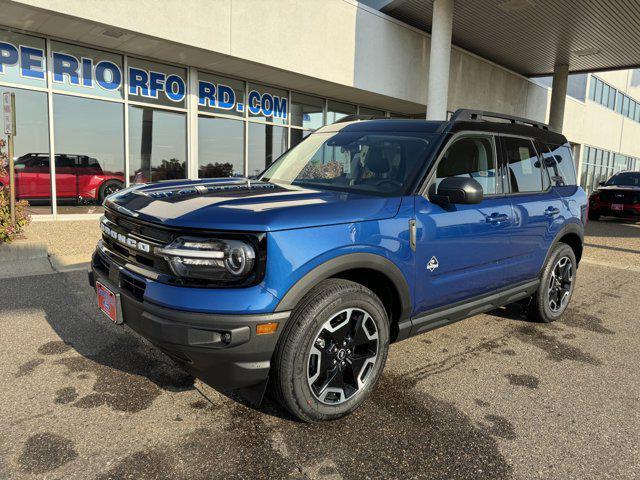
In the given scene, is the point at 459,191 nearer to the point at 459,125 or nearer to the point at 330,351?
the point at 459,125

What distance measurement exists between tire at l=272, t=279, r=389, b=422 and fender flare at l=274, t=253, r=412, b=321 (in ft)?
0.34

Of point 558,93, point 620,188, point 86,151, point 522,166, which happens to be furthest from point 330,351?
point 558,93

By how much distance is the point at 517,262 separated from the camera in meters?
3.95

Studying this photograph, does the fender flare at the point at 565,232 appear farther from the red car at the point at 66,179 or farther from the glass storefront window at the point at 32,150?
the glass storefront window at the point at 32,150

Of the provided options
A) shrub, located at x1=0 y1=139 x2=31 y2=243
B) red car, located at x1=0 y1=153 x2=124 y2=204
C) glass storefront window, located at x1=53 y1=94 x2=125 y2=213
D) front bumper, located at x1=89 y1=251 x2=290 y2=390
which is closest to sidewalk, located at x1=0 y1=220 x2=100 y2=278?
shrub, located at x1=0 y1=139 x2=31 y2=243

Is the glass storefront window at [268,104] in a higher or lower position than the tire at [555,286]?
higher

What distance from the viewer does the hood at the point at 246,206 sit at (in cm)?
237

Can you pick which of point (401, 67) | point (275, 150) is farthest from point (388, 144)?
point (401, 67)

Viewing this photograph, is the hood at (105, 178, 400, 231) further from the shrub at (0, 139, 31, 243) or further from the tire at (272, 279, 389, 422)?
the shrub at (0, 139, 31, 243)

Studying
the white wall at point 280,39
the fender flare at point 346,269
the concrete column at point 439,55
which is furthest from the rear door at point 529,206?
the concrete column at point 439,55

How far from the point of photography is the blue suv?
233 centimetres

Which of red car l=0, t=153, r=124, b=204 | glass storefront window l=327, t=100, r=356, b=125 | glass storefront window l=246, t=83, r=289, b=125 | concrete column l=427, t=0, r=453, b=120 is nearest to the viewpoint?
red car l=0, t=153, r=124, b=204

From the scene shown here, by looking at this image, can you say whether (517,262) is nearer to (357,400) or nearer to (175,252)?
(357,400)

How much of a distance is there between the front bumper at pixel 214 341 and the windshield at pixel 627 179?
53.8ft
